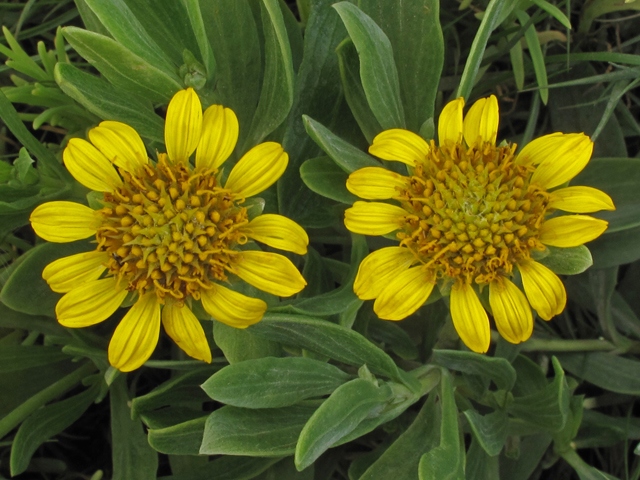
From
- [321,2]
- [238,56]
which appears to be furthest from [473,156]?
[238,56]

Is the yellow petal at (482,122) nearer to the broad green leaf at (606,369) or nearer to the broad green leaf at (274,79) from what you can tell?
the broad green leaf at (274,79)

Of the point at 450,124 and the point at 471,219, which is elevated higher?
the point at 450,124

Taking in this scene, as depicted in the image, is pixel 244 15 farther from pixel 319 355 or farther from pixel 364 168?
pixel 319 355

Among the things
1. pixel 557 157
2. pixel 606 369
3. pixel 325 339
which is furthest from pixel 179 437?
pixel 606 369

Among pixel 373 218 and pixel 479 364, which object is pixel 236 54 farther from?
pixel 479 364

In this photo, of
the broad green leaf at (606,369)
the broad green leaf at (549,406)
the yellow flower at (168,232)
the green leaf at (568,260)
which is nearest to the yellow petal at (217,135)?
the yellow flower at (168,232)

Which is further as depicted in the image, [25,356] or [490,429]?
[25,356]
